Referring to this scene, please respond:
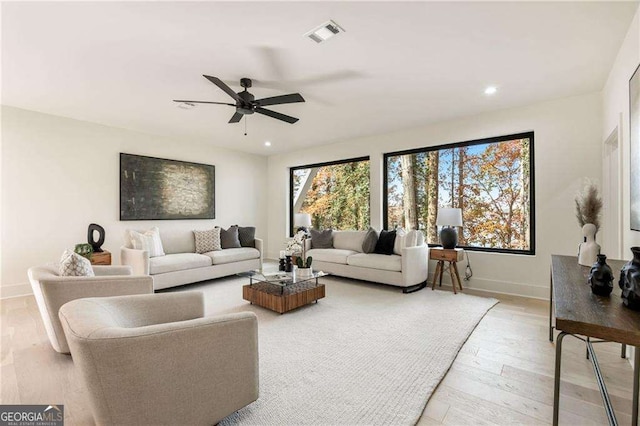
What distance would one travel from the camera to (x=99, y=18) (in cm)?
212

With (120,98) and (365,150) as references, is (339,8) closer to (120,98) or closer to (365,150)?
(120,98)

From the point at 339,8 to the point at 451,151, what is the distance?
3436 millimetres

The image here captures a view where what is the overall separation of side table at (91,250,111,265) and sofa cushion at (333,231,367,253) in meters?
3.64

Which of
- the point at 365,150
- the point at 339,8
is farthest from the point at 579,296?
the point at 365,150

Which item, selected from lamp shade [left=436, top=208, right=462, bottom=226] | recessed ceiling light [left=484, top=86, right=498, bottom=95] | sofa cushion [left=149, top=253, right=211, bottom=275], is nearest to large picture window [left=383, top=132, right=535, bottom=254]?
lamp shade [left=436, top=208, right=462, bottom=226]

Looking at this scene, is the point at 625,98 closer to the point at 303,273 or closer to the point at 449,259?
the point at 449,259

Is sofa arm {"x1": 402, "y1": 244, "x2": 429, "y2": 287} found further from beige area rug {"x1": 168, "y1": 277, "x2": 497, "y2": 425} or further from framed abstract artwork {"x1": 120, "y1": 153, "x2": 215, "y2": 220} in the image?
framed abstract artwork {"x1": 120, "y1": 153, "x2": 215, "y2": 220}

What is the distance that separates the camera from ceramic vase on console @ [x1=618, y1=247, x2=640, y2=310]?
1.18 meters

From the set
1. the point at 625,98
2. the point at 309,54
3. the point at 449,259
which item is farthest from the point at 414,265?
the point at 309,54

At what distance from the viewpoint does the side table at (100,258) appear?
3.97 metres

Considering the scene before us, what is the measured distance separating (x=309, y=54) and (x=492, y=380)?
298cm

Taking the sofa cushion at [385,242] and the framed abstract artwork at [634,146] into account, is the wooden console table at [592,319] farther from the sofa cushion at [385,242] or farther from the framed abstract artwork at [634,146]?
the sofa cushion at [385,242]

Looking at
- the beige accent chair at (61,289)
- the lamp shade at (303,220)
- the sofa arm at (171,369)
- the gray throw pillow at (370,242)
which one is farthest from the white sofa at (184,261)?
the sofa arm at (171,369)

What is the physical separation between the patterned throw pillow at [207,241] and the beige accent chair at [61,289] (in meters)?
2.60
